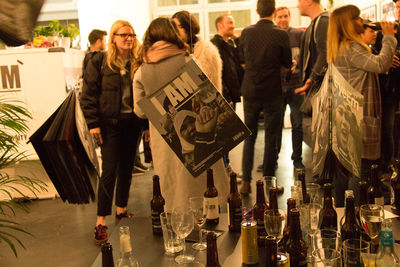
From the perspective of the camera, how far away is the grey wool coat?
279 cm

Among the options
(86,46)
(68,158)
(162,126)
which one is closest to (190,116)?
(162,126)

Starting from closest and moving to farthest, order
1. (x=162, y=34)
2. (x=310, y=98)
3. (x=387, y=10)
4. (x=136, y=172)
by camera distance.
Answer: (x=310, y=98) → (x=162, y=34) → (x=387, y=10) → (x=136, y=172)

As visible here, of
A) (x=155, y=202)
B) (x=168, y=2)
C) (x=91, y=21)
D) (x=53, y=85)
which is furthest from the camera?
(x=168, y=2)

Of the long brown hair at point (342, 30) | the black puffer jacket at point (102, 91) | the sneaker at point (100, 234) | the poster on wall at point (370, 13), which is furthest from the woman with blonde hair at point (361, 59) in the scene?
the poster on wall at point (370, 13)

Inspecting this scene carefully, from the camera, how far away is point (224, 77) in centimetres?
392

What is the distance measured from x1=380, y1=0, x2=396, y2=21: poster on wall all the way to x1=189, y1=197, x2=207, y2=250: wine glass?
3737mm

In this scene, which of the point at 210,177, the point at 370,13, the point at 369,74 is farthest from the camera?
the point at 370,13

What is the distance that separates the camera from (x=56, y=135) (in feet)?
3.52

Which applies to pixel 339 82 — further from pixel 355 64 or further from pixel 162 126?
pixel 355 64

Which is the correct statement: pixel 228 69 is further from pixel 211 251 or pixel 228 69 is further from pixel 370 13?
pixel 211 251

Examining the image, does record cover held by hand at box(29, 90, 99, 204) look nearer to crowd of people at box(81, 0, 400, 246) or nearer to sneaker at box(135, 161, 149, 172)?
crowd of people at box(81, 0, 400, 246)

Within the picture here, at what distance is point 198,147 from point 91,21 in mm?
4442

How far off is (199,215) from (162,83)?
1016 millimetres

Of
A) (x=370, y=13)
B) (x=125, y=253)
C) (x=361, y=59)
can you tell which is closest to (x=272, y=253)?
(x=125, y=253)
